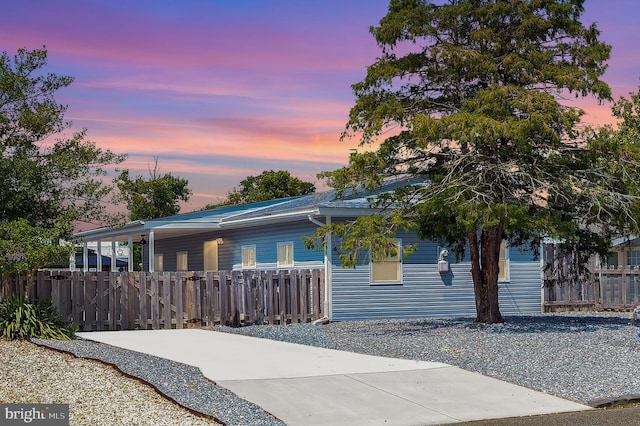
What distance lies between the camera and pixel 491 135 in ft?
55.9

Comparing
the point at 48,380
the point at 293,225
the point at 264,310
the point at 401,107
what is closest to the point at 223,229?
the point at 293,225

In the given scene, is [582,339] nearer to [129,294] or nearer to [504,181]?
[504,181]

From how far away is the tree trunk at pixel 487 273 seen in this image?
64.0 feet

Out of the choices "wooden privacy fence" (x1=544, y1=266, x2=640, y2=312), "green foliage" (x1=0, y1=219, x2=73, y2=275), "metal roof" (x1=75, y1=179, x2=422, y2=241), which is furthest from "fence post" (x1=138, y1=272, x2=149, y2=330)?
"wooden privacy fence" (x1=544, y1=266, x2=640, y2=312)

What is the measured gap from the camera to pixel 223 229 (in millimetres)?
27688

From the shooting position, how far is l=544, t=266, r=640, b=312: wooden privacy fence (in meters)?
26.1

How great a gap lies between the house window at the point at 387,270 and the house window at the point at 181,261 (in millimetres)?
10719

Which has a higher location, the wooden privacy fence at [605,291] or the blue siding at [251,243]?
the blue siding at [251,243]

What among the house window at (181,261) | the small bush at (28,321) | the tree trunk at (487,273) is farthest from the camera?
the house window at (181,261)

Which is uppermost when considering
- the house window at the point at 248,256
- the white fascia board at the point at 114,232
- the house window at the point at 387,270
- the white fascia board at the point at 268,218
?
the white fascia board at the point at 268,218

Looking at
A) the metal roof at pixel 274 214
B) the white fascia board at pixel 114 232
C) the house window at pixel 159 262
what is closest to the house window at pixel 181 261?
the metal roof at pixel 274 214

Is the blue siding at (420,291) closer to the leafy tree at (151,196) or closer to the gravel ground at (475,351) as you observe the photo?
the gravel ground at (475,351)

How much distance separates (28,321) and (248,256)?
396 inches

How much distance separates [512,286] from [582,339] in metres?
7.97
